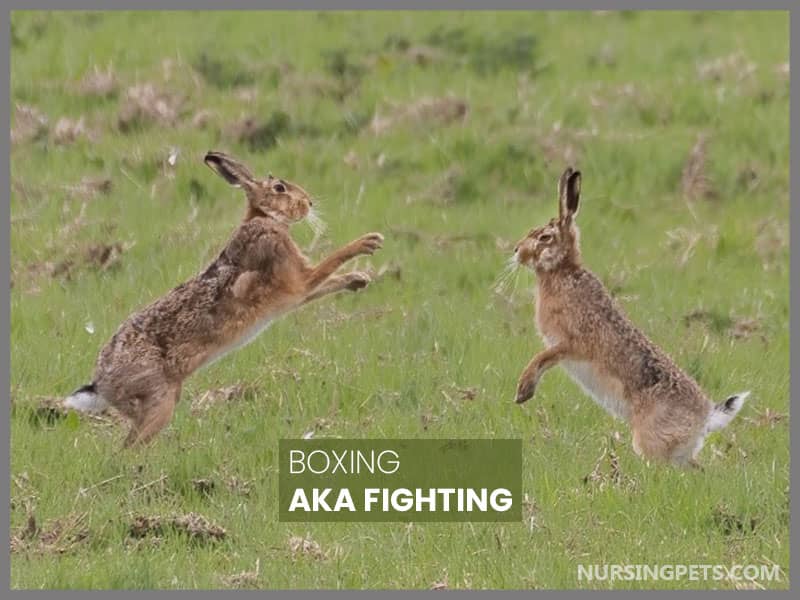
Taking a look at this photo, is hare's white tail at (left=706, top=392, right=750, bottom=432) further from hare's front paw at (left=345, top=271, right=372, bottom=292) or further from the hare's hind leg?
the hare's hind leg

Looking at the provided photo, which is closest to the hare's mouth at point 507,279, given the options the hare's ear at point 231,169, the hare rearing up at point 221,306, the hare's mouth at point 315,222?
the hare rearing up at point 221,306

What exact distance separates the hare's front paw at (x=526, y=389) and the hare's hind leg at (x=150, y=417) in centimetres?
214


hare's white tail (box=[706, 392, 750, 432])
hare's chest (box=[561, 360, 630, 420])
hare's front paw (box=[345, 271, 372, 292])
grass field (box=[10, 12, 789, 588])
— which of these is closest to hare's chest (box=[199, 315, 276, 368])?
grass field (box=[10, 12, 789, 588])

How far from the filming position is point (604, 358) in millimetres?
13328

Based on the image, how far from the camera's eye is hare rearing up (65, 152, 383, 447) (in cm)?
1313

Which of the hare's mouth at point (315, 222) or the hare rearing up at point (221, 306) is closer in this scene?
the hare rearing up at point (221, 306)

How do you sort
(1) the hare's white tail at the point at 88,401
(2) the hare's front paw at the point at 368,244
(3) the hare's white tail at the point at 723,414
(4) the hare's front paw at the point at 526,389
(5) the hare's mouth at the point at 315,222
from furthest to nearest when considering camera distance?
(5) the hare's mouth at the point at 315,222 < (2) the hare's front paw at the point at 368,244 < (4) the hare's front paw at the point at 526,389 < (3) the hare's white tail at the point at 723,414 < (1) the hare's white tail at the point at 88,401

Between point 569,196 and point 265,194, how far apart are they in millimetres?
1892

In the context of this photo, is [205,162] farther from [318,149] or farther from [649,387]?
[649,387]

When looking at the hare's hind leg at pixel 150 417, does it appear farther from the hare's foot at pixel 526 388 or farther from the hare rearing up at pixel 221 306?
the hare's foot at pixel 526 388

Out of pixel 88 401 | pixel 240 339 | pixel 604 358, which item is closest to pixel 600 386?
pixel 604 358

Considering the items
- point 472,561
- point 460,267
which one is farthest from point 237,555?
point 460,267

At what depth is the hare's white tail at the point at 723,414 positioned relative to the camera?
43.4ft

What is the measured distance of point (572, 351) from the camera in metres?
13.4
